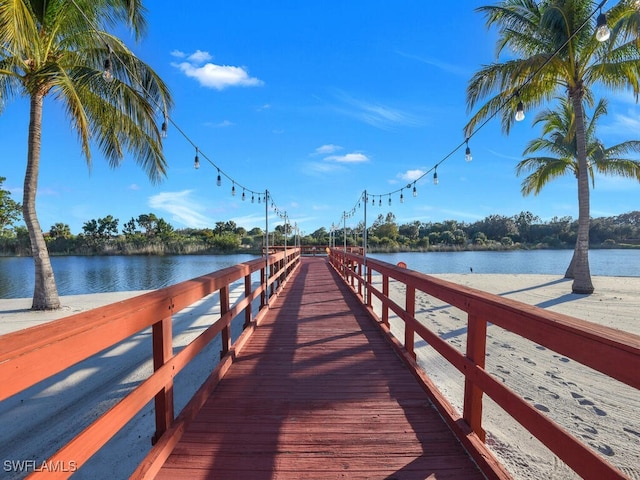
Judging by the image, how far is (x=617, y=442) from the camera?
2887 mm

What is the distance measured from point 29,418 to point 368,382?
3.42 m

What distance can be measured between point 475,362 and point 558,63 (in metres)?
12.2

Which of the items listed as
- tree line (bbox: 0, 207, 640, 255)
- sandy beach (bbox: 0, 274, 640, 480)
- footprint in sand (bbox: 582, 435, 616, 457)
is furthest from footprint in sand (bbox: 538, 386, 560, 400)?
tree line (bbox: 0, 207, 640, 255)

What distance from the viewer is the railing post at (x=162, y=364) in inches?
72.0

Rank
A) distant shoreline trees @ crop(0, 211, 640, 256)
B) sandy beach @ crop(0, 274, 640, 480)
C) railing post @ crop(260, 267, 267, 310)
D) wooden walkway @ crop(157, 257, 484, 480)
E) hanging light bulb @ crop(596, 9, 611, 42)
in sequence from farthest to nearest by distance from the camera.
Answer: distant shoreline trees @ crop(0, 211, 640, 256) < railing post @ crop(260, 267, 267, 310) < hanging light bulb @ crop(596, 9, 611, 42) < sandy beach @ crop(0, 274, 640, 480) < wooden walkway @ crop(157, 257, 484, 480)

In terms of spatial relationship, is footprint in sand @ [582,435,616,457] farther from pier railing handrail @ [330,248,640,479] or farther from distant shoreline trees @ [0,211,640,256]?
distant shoreline trees @ [0,211,640,256]

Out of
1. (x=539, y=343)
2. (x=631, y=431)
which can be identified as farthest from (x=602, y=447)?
(x=539, y=343)

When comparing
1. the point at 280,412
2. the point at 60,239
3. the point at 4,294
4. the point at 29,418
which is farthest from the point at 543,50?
the point at 60,239

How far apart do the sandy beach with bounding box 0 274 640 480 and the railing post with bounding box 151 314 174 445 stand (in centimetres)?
82

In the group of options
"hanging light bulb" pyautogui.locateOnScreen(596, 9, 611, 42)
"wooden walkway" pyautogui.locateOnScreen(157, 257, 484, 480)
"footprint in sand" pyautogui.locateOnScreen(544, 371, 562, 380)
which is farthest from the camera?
"footprint in sand" pyautogui.locateOnScreen(544, 371, 562, 380)

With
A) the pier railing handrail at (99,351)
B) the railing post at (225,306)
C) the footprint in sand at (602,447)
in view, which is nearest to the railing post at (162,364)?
the pier railing handrail at (99,351)

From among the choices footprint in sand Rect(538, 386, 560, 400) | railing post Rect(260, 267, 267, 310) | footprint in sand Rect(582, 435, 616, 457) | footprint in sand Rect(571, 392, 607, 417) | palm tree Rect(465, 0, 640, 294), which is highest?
palm tree Rect(465, 0, 640, 294)

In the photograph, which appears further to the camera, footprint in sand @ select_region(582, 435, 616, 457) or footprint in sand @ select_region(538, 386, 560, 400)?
footprint in sand @ select_region(538, 386, 560, 400)

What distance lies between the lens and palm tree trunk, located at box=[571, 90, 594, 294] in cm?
1077
